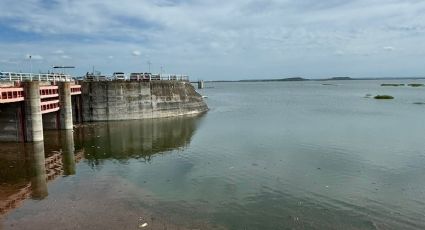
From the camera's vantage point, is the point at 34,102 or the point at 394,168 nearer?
the point at 394,168

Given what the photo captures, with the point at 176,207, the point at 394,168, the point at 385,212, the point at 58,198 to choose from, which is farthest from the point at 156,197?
the point at 394,168

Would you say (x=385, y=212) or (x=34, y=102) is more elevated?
(x=34, y=102)

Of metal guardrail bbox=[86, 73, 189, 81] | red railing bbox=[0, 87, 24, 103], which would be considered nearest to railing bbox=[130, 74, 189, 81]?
metal guardrail bbox=[86, 73, 189, 81]

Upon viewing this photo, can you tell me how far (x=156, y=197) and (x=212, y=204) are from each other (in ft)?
11.3

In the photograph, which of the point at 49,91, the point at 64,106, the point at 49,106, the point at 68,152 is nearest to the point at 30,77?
the point at 49,91

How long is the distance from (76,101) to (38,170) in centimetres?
2857

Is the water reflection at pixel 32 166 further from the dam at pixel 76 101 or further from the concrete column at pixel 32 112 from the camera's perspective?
the dam at pixel 76 101

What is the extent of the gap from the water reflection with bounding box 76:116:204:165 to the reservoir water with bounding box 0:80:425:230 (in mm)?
192

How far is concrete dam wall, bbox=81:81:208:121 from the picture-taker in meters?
55.2

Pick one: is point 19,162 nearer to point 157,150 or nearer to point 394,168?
point 157,150

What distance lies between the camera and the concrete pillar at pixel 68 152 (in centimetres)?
2889

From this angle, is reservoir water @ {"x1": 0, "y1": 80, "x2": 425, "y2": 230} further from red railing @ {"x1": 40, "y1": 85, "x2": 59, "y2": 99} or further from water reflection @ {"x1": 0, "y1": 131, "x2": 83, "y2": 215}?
red railing @ {"x1": 40, "y1": 85, "x2": 59, "y2": 99}

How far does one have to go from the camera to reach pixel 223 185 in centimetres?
2372

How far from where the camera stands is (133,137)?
1692 inches
